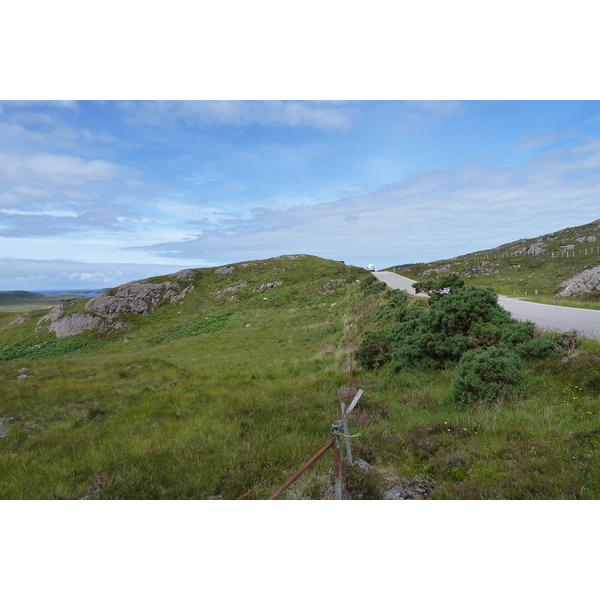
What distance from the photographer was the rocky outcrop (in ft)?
153

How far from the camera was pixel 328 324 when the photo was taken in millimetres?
26250

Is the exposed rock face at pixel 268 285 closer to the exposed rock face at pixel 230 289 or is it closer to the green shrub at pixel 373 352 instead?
the exposed rock face at pixel 230 289

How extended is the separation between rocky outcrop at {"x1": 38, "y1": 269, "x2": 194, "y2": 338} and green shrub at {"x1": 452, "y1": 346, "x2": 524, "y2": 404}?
49.4 meters

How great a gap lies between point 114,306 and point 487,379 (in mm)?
57309

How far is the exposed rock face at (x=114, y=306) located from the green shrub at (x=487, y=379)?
49593 millimetres

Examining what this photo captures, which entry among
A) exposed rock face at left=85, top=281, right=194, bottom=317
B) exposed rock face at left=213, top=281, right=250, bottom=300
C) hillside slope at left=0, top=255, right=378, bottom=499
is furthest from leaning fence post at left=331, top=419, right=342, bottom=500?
exposed rock face at left=85, top=281, right=194, bottom=317

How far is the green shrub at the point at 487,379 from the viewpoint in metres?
7.59

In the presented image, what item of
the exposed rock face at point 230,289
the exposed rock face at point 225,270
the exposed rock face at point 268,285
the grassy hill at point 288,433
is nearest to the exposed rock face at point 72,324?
the exposed rock face at point 230,289

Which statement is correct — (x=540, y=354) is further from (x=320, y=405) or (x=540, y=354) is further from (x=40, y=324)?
(x=40, y=324)

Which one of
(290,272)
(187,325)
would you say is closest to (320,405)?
(187,325)

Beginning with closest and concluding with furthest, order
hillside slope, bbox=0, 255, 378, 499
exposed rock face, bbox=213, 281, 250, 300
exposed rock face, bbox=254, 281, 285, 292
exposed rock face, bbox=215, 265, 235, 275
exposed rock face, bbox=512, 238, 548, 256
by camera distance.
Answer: hillside slope, bbox=0, 255, 378, 499
exposed rock face, bbox=254, 281, 285, 292
exposed rock face, bbox=213, 281, 250, 300
exposed rock face, bbox=215, 265, 235, 275
exposed rock face, bbox=512, 238, 548, 256

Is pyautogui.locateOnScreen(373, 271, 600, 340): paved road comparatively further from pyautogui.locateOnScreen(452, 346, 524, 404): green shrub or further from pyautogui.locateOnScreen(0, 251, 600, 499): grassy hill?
pyautogui.locateOnScreen(452, 346, 524, 404): green shrub

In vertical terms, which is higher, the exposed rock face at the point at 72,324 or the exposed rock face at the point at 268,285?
the exposed rock face at the point at 268,285

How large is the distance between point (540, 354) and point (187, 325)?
127 ft
